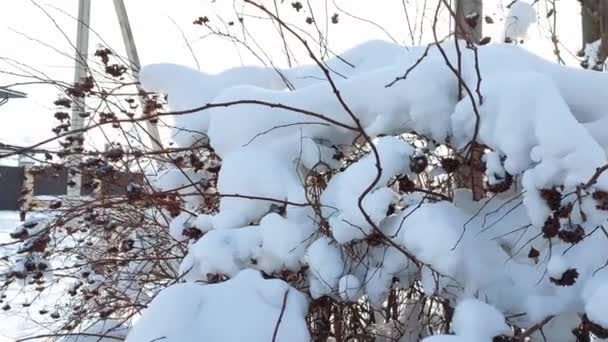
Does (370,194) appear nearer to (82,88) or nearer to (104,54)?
(82,88)

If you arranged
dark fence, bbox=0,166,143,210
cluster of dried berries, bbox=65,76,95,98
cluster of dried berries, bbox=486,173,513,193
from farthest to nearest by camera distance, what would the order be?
dark fence, bbox=0,166,143,210 → cluster of dried berries, bbox=65,76,95,98 → cluster of dried berries, bbox=486,173,513,193

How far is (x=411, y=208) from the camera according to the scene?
1.35 m

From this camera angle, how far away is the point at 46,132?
259cm

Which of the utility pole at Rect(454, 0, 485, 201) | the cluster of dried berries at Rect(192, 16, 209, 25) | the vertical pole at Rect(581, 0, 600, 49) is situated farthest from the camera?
the vertical pole at Rect(581, 0, 600, 49)

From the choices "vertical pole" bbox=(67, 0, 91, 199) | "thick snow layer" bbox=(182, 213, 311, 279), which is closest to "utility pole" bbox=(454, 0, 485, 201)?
"thick snow layer" bbox=(182, 213, 311, 279)

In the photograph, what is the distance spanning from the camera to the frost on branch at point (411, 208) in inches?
47.1

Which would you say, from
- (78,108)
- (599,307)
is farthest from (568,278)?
(78,108)

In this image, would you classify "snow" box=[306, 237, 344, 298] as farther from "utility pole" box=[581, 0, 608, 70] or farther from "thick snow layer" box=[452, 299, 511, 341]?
"utility pole" box=[581, 0, 608, 70]

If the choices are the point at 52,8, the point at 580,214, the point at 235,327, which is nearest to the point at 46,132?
the point at 52,8

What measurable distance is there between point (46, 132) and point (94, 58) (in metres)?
0.52

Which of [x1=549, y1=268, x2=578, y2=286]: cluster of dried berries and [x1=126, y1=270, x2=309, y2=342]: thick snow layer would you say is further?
[x1=126, y1=270, x2=309, y2=342]: thick snow layer

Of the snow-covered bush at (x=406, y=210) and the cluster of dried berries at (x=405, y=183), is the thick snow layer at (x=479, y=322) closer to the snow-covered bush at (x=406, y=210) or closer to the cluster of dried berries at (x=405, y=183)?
the snow-covered bush at (x=406, y=210)

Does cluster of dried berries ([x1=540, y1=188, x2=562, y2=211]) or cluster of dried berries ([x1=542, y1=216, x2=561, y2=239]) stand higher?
cluster of dried berries ([x1=540, y1=188, x2=562, y2=211])

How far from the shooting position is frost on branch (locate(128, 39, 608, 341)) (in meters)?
1.20
